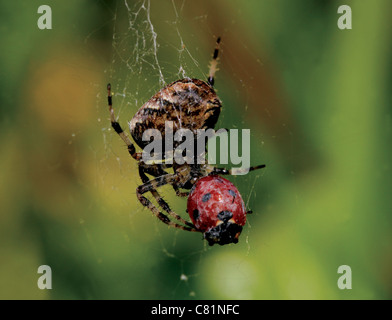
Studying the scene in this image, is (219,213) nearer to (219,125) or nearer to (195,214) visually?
(195,214)

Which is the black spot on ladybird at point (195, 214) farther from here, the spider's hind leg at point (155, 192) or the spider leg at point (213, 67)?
the spider leg at point (213, 67)

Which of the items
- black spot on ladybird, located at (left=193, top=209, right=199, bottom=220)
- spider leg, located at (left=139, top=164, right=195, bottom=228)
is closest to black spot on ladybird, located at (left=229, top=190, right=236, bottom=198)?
black spot on ladybird, located at (left=193, top=209, right=199, bottom=220)

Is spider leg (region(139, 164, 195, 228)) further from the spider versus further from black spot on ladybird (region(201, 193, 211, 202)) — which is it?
black spot on ladybird (region(201, 193, 211, 202))

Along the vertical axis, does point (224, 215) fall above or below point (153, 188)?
below

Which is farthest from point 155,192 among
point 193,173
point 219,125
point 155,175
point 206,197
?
point 206,197

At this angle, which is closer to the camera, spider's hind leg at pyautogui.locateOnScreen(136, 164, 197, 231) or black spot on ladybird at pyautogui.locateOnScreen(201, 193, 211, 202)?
black spot on ladybird at pyautogui.locateOnScreen(201, 193, 211, 202)

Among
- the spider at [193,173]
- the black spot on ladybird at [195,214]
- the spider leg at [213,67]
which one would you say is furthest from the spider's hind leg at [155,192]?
the spider leg at [213,67]

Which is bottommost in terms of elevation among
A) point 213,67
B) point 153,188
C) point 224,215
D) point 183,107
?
point 224,215

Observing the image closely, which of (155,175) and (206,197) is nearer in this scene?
(206,197)
